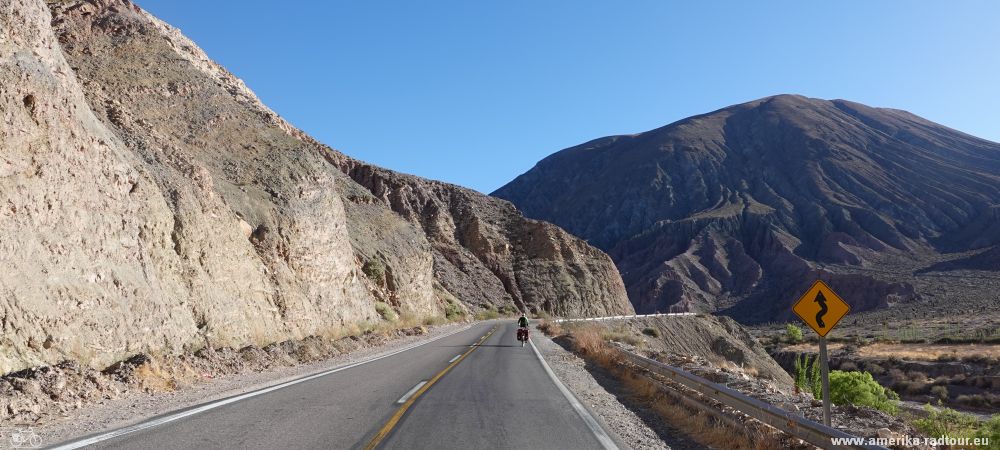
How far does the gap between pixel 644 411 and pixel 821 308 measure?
374cm

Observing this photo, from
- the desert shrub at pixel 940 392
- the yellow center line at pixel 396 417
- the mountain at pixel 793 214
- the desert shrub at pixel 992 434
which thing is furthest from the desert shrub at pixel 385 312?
the mountain at pixel 793 214

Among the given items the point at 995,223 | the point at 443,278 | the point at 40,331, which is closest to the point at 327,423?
the point at 40,331

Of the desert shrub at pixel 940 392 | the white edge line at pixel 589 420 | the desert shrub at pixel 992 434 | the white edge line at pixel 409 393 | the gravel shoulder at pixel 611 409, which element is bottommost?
the desert shrub at pixel 940 392

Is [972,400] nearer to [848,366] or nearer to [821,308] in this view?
[848,366]

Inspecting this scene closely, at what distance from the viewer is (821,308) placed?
321 inches

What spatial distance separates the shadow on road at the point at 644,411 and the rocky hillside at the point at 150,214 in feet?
34.8

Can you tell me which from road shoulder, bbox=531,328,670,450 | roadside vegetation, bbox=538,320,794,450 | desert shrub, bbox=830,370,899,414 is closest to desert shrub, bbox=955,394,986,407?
desert shrub, bbox=830,370,899,414

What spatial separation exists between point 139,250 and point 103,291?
3.44 meters

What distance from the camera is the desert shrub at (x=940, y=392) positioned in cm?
3744

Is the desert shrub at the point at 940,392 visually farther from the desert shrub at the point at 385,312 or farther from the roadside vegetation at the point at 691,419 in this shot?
the desert shrub at the point at 385,312

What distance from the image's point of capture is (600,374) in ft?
54.2

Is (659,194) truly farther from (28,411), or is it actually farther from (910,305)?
(28,411)

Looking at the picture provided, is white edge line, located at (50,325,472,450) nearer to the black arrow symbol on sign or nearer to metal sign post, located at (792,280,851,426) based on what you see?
metal sign post, located at (792,280,851,426)

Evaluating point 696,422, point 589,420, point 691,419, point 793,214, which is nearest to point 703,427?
point 696,422
